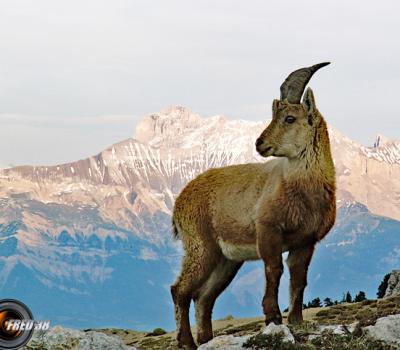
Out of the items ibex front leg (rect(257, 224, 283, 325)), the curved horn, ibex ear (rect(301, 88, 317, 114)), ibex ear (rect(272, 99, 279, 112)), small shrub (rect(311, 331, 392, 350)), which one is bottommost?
small shrub (rect(311, 331, 392, 350))

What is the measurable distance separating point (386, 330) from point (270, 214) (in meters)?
3.63

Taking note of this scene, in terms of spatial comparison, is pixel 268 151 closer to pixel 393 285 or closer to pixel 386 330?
pixel 386 330

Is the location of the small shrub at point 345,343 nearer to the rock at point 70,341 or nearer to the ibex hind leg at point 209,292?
the rock at point 70,341

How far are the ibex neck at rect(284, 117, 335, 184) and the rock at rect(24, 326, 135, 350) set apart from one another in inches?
197

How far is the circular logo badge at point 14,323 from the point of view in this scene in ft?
43.1

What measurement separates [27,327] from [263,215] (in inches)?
260

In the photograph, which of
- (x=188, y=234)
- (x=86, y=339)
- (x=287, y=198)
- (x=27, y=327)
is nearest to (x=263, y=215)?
(x=287, y=198)

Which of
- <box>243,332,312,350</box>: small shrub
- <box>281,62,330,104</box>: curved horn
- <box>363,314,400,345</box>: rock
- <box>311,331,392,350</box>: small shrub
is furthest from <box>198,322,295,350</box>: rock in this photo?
<box>281,62,330,104</box>: curved horn

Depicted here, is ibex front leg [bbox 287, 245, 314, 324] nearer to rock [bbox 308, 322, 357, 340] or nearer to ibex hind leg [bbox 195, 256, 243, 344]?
ibex hind leg [bbox 195, 256, 243, 344]

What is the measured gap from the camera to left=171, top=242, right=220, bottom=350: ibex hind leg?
20.3 metres

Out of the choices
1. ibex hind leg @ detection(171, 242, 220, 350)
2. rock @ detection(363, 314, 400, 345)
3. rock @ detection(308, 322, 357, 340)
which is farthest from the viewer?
ibex hind leg @ detection(171, 242, 220, 350)

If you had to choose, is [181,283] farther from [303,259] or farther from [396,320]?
[396,320]

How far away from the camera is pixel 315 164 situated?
18875 millimetres

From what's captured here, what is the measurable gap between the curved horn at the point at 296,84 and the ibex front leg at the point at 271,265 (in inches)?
112
